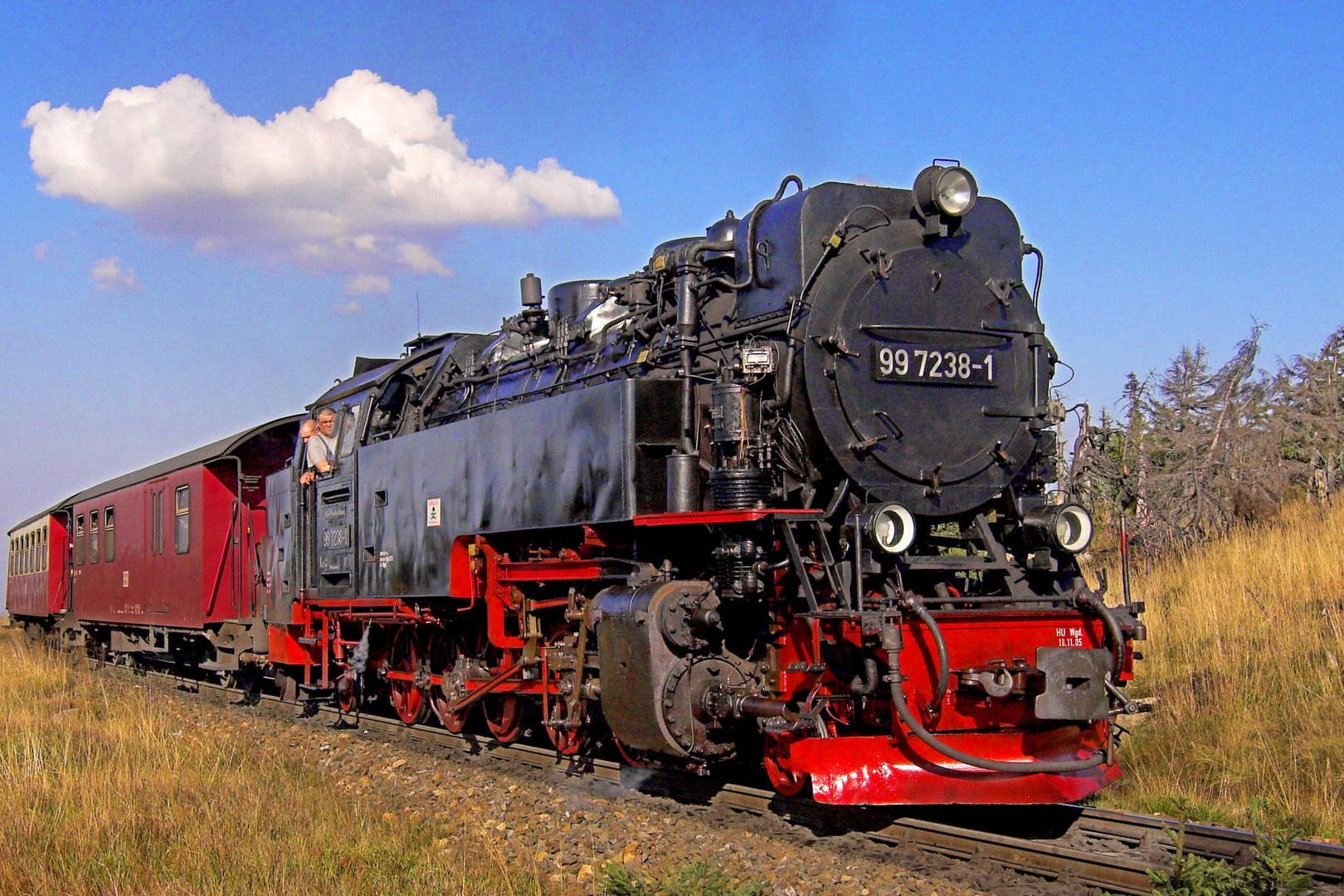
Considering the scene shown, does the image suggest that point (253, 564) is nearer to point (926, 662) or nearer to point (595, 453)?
point (595, 453)

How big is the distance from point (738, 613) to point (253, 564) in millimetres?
8366

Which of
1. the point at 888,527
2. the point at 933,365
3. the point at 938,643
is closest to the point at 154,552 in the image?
the point at 933,365

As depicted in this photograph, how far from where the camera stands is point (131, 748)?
8.84m

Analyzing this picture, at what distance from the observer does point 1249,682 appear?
27.2 feet

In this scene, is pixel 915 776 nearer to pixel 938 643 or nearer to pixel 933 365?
pixel 938 643

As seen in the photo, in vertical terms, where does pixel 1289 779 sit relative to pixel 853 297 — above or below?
below

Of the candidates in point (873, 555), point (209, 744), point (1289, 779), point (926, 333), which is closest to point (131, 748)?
point (209, 744)

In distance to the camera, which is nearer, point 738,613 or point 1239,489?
point 738,613

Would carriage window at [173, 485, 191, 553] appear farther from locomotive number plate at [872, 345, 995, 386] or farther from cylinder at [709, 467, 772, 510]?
locomotive number plate at [872, 345, 995, 386]

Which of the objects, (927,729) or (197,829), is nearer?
(927,729)

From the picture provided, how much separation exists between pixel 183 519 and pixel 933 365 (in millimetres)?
11465

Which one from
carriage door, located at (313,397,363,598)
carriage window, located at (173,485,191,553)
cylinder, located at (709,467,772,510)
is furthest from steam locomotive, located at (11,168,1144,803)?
carriage window, located at (173,485,191,553)

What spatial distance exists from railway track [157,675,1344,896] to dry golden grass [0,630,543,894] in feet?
5.17

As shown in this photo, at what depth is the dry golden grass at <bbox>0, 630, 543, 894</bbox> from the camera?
17.6ft
